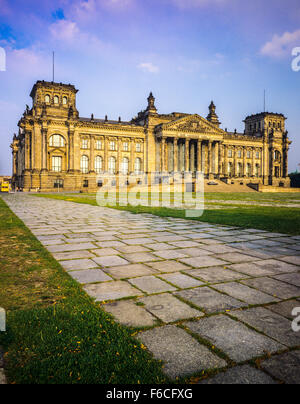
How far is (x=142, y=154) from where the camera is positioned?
6531cm

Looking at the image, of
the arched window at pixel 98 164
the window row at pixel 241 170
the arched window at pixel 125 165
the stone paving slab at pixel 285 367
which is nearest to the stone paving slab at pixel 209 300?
the stone paving slab at pixel 285 367

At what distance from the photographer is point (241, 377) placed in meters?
2.05

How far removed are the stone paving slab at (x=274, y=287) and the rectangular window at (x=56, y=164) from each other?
188ft

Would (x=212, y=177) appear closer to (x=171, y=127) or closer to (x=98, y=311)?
(x=171, y=127)

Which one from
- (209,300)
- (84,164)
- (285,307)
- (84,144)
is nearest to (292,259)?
(285,307)

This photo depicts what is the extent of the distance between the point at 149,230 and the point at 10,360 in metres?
6.39

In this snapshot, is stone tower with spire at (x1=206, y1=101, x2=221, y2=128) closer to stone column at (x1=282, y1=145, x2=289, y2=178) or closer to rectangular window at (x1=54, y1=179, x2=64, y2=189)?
stone column at (x1=282, y1=145, x2=289, y2=178)

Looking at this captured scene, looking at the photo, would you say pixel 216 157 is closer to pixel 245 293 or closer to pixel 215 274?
pixel 215 274

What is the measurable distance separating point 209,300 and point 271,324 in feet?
2.45

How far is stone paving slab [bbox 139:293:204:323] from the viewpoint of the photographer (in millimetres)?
2980

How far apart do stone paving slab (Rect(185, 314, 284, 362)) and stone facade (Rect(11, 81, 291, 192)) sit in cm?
5379

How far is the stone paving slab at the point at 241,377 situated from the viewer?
2.00 metres

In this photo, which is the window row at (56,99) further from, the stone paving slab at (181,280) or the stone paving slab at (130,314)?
the stone paving slab at (130,314)
